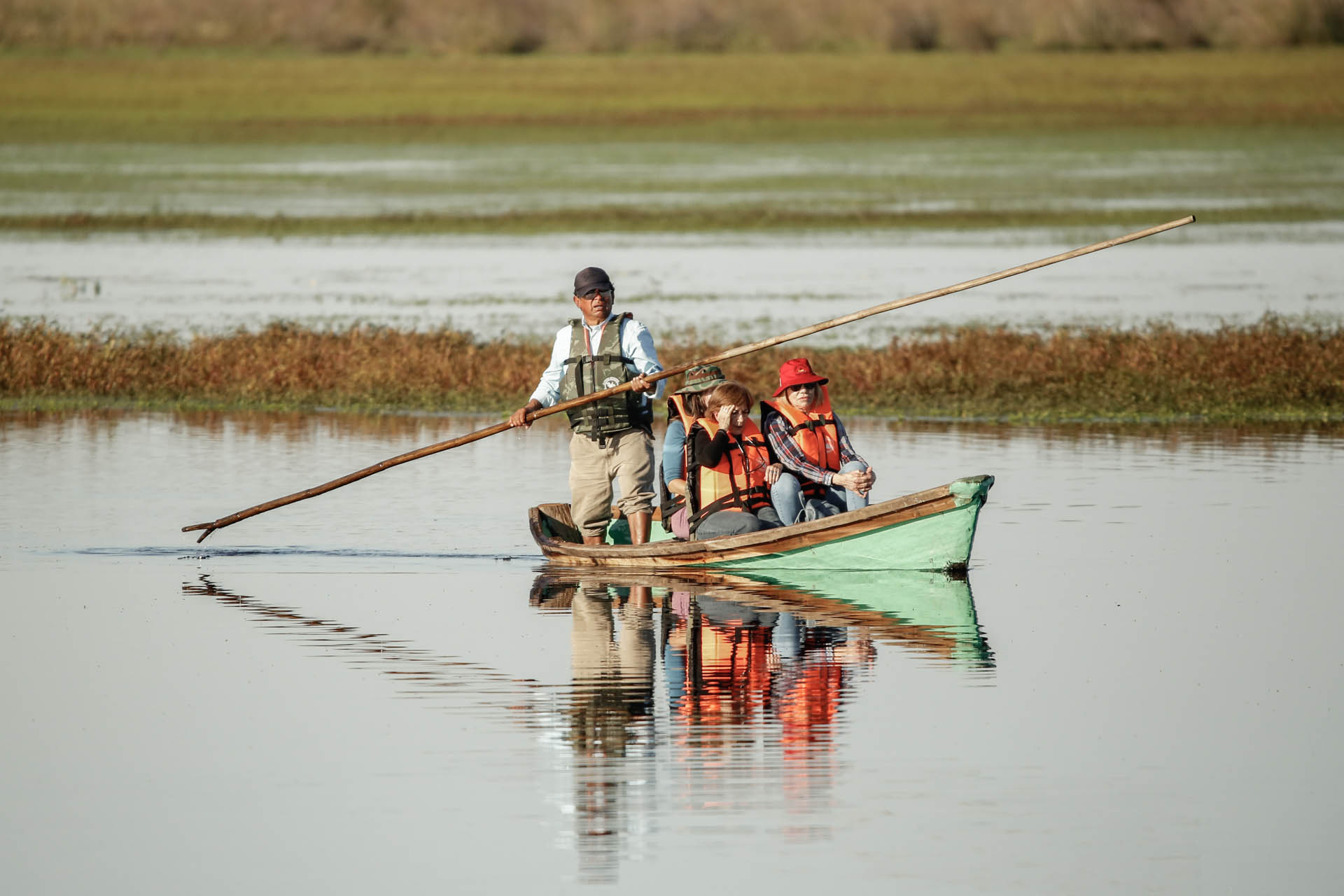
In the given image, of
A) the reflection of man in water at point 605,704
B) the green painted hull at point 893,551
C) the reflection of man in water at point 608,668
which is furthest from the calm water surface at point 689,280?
the reflection of man in water at point 605,704

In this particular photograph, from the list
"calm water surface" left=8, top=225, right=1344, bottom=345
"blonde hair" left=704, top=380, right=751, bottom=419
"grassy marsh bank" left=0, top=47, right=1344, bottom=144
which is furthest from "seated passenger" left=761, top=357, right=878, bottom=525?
"grassy marsh bank" left=0, top=47, right=1344, bottom=144

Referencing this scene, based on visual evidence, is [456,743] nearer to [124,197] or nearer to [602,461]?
[602,461]

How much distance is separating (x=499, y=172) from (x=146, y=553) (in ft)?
218

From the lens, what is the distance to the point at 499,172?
82125 mm

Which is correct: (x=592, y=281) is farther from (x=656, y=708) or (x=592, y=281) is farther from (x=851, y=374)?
(x=851, y=374)

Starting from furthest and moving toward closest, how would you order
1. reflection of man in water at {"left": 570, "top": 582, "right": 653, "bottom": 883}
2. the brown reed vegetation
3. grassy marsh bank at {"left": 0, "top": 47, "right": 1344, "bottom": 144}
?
grassy marsh bank at {"left": 0, "top": 47, "right": 1344, "bottom": 144}
the brown reed vegetation
reflection of man in water at {"left": 570, "top": 582, "right": 653, "bottom": 883}

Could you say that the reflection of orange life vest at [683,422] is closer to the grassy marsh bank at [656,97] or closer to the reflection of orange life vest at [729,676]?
the reflection of orange life vest at [729,676]

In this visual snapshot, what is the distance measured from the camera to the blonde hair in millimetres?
15109

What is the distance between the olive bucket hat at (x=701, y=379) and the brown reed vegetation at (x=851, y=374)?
10561 mm

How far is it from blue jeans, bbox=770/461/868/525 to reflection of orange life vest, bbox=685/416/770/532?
0.13 meters

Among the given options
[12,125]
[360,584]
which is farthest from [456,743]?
[12,125]

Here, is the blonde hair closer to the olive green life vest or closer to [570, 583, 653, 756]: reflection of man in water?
the olive green life vest

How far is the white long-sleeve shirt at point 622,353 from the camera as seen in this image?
602 inches

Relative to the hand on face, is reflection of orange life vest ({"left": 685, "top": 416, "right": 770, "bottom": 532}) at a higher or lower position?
lower
